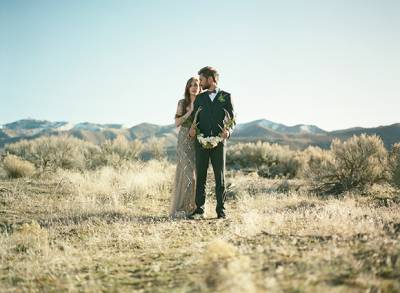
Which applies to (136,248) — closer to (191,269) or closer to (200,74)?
(191,269)

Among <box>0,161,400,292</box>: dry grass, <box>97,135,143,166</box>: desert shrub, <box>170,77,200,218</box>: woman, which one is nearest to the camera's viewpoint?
<box>0,161,400,292</box>: dry grass

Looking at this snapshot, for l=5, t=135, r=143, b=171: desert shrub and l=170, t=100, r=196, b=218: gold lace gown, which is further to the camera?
l=5, t=135, r=143, b=171: desert shrub

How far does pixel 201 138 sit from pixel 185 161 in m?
0.87

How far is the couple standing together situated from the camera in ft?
23.0

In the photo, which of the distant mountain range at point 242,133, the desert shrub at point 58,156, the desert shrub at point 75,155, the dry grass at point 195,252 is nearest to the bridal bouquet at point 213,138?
the dry grass at point 195,252

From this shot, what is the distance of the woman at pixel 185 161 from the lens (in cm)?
753

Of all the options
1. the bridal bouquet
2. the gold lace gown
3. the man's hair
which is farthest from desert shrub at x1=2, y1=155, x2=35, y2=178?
the man's hair

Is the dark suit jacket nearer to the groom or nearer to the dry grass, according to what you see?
the groom

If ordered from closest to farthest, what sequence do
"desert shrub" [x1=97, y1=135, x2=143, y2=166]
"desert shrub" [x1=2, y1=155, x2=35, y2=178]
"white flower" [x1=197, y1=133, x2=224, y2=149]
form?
"white flower" [x1=197, y1=133, x2=224, y2=149], "desert shrub" [x1=2, y1=155, x2=35, y2=178], "desert shrub" [x1=97, y1=135, x2=143, y2=166]

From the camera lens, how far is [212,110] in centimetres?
704

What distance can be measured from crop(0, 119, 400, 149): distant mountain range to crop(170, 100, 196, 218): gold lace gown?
111ft

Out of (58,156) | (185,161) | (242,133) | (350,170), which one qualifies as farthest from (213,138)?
(242,133)

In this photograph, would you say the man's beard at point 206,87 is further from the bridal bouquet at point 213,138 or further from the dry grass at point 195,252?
the dry grass at point 195,252

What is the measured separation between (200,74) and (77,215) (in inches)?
129
